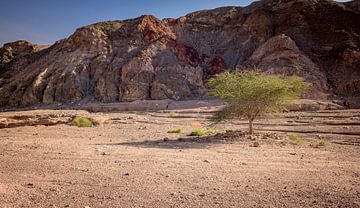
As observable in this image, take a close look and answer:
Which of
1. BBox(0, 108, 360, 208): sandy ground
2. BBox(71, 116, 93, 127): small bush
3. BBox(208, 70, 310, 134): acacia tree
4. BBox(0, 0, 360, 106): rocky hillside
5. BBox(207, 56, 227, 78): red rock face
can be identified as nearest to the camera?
BBox(0, 108, 360, 208): sandy ground

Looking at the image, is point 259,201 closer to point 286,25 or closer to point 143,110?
point 143,110

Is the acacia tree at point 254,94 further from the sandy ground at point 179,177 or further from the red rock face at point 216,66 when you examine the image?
the red rock face at point 216,66

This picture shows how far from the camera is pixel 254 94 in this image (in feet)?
58.1

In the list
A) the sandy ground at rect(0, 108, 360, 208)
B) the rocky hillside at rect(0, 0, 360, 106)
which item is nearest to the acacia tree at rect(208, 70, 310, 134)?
the sandy ground at rect(0, 108, 360, 208)

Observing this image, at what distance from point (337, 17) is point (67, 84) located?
4381 cm

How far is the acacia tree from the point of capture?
58.2 feet

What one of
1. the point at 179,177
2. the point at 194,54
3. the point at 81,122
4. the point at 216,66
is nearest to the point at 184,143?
the point at 179,177

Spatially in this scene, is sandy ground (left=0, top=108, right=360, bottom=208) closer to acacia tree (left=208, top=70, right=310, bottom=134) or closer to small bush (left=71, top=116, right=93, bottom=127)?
acacia tree (left=208, top=70, right=310, bottom=134)

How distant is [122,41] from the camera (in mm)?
60562

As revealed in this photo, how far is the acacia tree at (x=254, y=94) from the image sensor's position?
58.2 ft

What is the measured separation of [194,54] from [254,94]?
139 ft

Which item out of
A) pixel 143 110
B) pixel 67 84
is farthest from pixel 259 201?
pixel 67 84

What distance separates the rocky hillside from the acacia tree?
2763 cm

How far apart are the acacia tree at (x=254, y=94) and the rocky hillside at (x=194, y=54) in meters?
27.6
